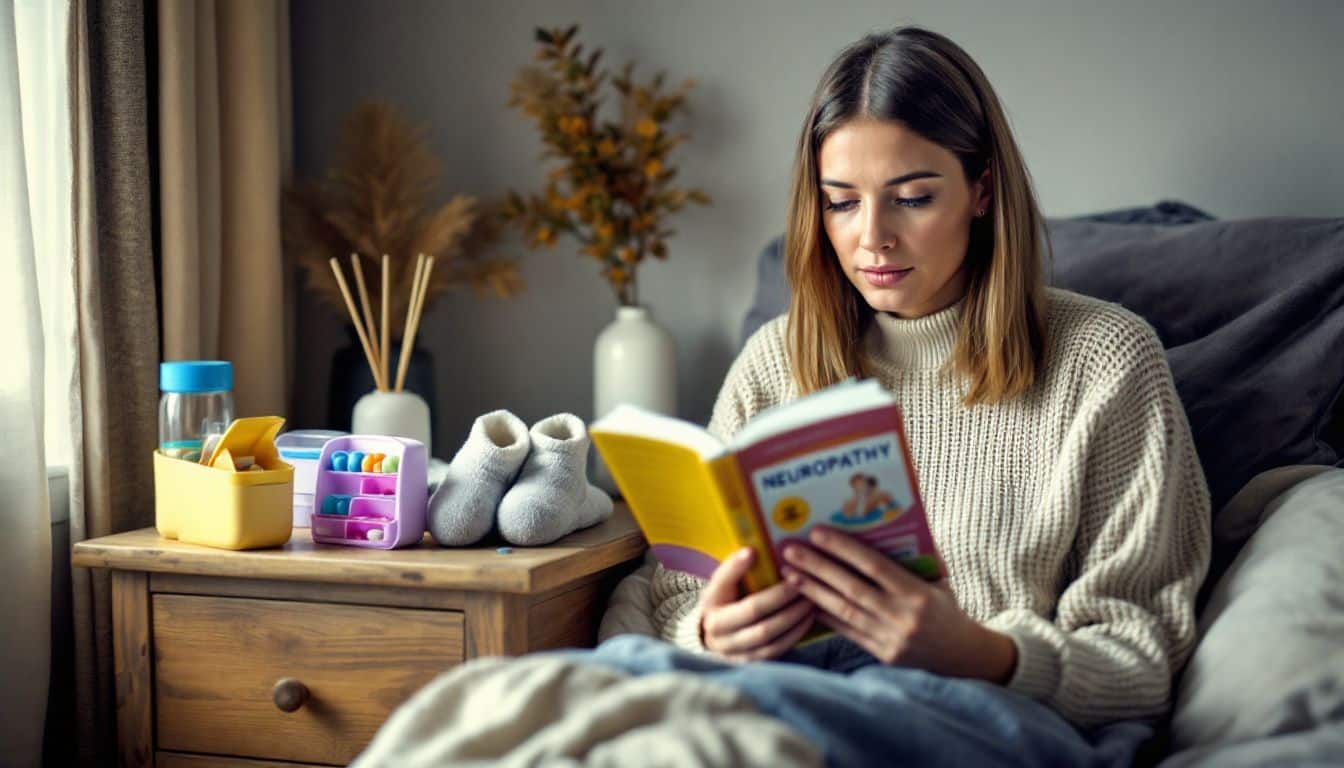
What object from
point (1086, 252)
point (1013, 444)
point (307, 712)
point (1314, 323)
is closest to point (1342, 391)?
point (1314, 323)

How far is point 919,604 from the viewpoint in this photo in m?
0.97

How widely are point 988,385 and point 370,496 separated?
27.0 inches

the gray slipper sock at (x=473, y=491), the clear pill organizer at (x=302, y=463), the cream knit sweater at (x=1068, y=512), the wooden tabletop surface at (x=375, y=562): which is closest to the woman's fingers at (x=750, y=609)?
the cream knit sweater at (x=1068, y=512)

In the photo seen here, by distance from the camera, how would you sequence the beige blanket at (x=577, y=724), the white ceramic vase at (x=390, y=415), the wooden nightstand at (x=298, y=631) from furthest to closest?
the white ceramic vase at (x=390, y=415) < the wooden nightstand at (x=298, y=631) < the beige blanket at (x=577, y=724)

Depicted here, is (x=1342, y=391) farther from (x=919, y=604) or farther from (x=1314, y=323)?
(x=919, y=604)

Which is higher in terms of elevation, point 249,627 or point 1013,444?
point 1013,444

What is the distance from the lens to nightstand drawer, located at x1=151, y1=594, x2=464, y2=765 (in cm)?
124

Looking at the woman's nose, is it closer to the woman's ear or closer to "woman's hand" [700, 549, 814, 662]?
the woman's ear

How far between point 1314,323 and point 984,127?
1.56ft

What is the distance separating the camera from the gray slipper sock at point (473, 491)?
4.21 ft

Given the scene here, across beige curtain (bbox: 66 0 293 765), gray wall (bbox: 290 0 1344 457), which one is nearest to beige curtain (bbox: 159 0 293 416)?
beige curtain (bbox: 66 0 293 765)

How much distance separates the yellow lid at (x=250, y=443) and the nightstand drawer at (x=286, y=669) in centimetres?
15

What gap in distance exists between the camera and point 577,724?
777mm

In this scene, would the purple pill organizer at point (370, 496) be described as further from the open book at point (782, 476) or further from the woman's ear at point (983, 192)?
the woman's ear at point (983, 192)
